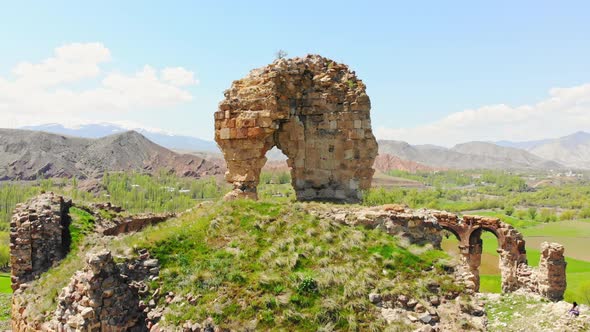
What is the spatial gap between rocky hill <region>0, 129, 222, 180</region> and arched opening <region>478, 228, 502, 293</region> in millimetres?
86369

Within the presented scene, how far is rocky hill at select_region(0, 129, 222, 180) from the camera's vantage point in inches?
3900

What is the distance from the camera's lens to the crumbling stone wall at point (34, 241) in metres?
11.4

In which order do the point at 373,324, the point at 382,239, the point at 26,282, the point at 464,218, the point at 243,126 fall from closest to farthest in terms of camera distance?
1. the point at 373,324
2. the point at 382,239
3. the point at 26,282
4. the point at 243,126
5. the point at 464,218

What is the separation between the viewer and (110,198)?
70.2 meters

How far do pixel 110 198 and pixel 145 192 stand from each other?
718 cm

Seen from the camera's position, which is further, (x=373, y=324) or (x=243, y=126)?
(x=243, y=126)

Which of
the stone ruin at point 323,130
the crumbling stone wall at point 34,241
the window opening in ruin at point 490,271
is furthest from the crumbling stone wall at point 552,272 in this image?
the crumbling stone wall at point 34,241

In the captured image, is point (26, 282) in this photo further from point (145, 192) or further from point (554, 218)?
point (554, 218)

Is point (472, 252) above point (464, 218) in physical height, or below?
below

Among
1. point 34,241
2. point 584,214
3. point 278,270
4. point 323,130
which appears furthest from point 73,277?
point 584,214

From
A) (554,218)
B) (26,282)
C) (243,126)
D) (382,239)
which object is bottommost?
(554,218)

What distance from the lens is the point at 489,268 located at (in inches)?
1409

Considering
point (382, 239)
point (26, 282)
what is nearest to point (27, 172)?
point (26, 282)

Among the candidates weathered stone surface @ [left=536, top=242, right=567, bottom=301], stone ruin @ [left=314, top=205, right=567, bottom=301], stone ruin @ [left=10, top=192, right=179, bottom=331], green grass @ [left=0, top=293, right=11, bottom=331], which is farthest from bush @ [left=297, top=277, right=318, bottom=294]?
green grass @ [left=0, top=293, right=11, bottom=331]
